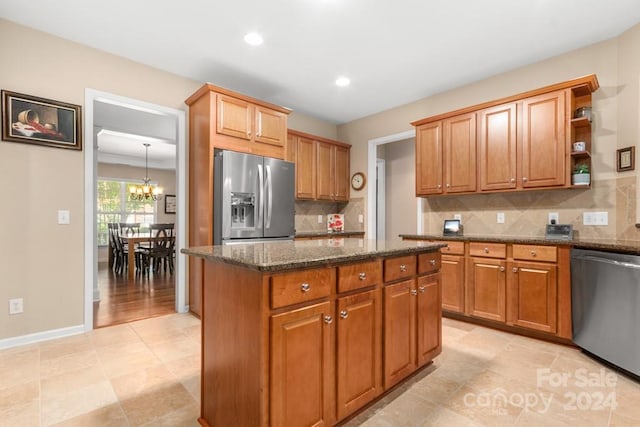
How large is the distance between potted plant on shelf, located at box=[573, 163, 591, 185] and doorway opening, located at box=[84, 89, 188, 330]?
390cm

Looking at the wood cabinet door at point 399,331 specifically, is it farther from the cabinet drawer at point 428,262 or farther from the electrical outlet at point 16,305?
the electrical outlet at point 16,305

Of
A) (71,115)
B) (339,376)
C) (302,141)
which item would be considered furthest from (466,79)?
(71,115)

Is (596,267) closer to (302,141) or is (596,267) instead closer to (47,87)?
(302,141)

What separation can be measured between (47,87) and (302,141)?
2814 millimetres

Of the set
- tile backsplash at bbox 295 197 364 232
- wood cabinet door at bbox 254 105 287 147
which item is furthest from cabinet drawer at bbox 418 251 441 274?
tile backsplash at bbox 295 197 364 232

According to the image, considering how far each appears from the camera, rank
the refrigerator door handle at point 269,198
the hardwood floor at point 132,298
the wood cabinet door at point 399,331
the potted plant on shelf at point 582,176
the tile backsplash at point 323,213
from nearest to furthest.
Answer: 1. the wood cabinet door at point 399,331
2. the potted plant on shelf at point 582,176
3. the hardwood floor at point 132,298
4. the refrigerator door handle at point 269,198
5. the tile backsplash at point 323,213

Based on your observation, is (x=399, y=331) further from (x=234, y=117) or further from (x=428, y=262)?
(x=234, y=117)

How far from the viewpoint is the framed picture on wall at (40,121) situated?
2621 millimetres

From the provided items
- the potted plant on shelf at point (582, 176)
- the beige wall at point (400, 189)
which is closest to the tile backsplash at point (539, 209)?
the potted plant on shelf at point (582, 176)

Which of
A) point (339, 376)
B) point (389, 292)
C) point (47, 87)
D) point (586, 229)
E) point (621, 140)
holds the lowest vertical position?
point (339, 376)

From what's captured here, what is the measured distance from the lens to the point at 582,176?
284 cm

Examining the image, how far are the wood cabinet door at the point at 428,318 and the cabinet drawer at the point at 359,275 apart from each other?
487 mm

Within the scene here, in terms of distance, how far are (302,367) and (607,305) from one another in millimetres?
2311

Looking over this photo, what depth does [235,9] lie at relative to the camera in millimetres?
2500
